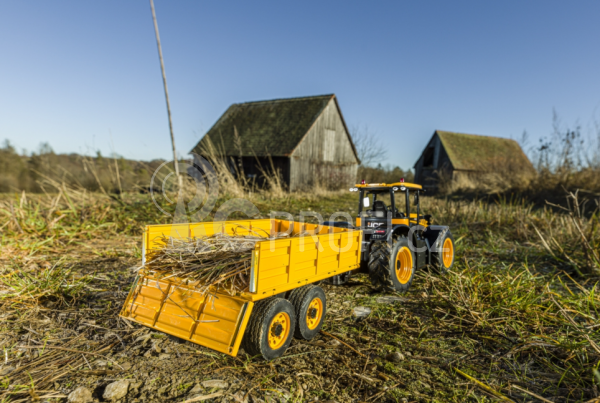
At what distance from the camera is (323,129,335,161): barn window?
21.4m

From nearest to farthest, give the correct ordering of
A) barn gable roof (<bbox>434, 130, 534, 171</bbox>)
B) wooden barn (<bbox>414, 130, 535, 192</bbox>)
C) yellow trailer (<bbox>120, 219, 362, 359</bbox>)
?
yellow trailer (<bbox>120, 219, 362, 359</bbox>) → wooden barn (<bbox>414, 130, 535, 192</bbox>) → barn gable roof (<bbox>434, 130, 534, 171</bbox>)

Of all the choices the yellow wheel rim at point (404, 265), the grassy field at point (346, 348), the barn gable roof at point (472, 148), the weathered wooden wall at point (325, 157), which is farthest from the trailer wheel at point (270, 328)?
the barn gable roof at point (472, 148)

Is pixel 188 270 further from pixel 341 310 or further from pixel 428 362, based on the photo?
pixel 428 362

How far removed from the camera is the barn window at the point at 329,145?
70.2 feet

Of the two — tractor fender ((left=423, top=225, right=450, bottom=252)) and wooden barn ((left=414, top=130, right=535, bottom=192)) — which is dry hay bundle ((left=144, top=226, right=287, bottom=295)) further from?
wooden barn ((left=414, top=130, right=535, bottom=192))

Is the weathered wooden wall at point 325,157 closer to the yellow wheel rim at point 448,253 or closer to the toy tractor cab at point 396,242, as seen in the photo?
the yellow wheel rim at point 448,253

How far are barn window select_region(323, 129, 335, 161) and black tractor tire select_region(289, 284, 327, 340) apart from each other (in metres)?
18.4

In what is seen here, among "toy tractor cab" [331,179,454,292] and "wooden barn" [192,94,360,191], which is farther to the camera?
"wooden barn" [192,94,360,191]

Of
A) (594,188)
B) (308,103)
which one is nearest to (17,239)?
(594,188)

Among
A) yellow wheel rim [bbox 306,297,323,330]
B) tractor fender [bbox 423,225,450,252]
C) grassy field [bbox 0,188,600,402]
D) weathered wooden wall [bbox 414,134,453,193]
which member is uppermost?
weathered wooden wall [bbox 414,134,453,193]

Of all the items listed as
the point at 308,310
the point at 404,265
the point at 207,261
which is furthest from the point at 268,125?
the point at 308,310

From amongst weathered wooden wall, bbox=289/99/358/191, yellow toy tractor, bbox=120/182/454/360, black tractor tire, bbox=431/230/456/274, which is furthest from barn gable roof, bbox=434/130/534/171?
yellow toy tractor, bbox=120/182/454/360

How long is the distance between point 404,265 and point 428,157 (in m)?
30.1

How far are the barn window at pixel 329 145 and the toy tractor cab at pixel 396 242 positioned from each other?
629 inches
